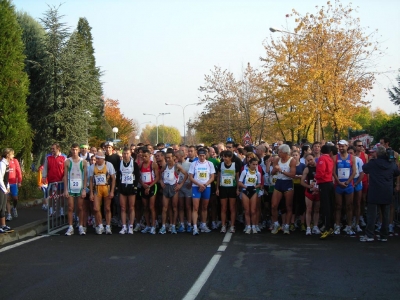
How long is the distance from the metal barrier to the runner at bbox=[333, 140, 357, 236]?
6.81 metres

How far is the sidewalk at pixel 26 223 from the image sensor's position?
12164mm

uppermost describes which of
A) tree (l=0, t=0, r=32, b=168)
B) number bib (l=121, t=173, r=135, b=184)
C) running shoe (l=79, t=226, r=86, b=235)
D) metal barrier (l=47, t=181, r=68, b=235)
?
tree (l=0, t=0, r=32, b=168)

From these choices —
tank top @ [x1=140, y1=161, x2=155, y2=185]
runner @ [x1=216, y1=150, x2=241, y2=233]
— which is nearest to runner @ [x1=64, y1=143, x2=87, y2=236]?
tank top @ [x1=140, y1=161, x2=155, y2=185]

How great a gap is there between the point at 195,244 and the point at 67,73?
60.7 feet

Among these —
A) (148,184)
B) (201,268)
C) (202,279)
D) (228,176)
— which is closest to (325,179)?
(228,176)

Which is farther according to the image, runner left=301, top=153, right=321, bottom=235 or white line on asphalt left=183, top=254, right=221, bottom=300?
runner left=301, top=153, right=321, bottom=235

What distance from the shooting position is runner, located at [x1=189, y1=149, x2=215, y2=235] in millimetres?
13172

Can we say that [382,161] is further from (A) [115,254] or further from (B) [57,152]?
(B) [57,152]

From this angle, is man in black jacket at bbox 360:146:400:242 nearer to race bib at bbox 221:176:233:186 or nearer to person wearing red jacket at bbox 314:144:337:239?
person wearing red jacket at bbox 314:144:337:239

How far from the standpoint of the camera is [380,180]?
1166 centimetres

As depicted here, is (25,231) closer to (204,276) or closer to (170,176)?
(170,176)

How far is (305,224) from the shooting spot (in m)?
13.6

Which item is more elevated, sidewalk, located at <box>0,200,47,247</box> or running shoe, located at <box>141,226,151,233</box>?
sidewalk, located at <box>0,200,47,247</box>

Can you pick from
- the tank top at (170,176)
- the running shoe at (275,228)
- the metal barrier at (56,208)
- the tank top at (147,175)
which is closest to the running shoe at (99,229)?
the metal barrier at (56,208)
